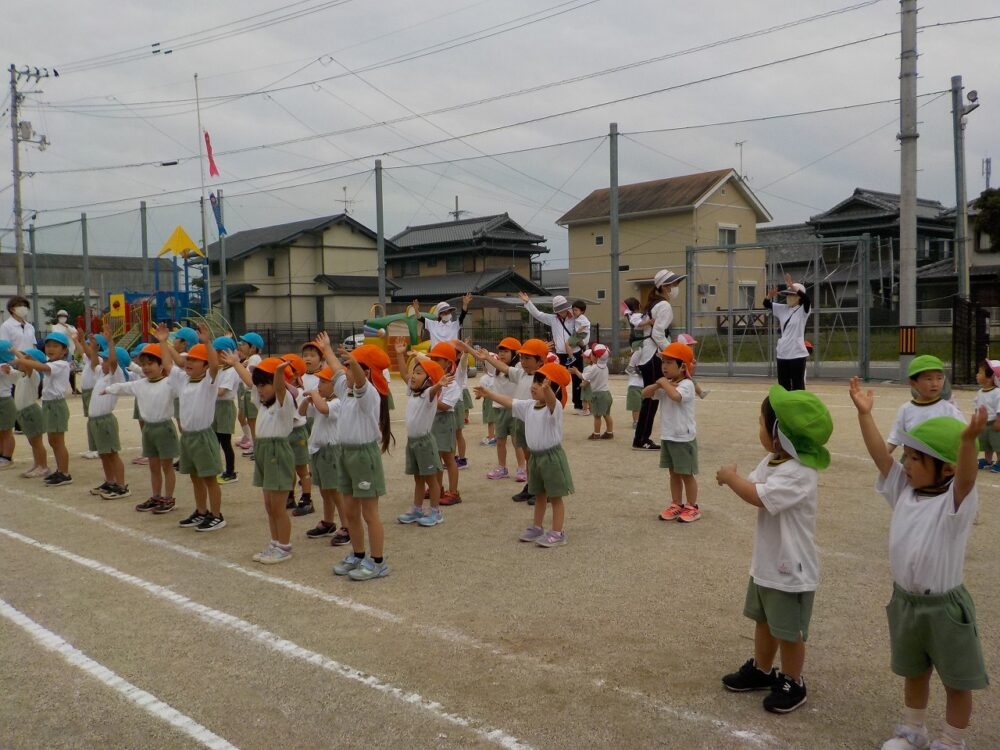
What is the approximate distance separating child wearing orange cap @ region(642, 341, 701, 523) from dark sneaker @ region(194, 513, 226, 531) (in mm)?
3702

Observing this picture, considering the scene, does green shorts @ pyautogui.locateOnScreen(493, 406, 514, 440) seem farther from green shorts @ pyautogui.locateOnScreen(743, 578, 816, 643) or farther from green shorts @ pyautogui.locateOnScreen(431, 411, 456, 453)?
green shorts @ pyautogui.locateOnScreen(743, 578, 816, 643)

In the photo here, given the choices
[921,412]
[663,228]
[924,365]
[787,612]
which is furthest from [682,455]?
[663,228]

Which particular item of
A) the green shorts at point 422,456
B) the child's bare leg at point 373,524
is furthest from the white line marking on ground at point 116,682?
the green shorts at point 422,456

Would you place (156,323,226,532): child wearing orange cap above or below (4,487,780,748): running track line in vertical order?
above

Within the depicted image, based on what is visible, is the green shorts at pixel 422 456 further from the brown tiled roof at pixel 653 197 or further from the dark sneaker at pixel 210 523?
the brown tiled roof at pixel 653 197

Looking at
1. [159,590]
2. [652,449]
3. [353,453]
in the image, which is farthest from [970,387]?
[159,590]

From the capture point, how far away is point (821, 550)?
18.6 ft

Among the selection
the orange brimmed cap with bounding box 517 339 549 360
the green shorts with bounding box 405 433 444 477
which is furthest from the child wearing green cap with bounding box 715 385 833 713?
the green shorts with bounding box 405 433 444 477

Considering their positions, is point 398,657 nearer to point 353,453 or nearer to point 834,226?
point 353,453

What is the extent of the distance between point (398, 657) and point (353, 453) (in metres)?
1.61

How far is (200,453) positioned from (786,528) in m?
4.79

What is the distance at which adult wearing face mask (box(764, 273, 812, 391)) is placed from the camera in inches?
377

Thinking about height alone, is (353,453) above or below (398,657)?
above

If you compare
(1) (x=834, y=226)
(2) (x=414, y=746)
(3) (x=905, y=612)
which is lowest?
(2) (x=414, y=746)
